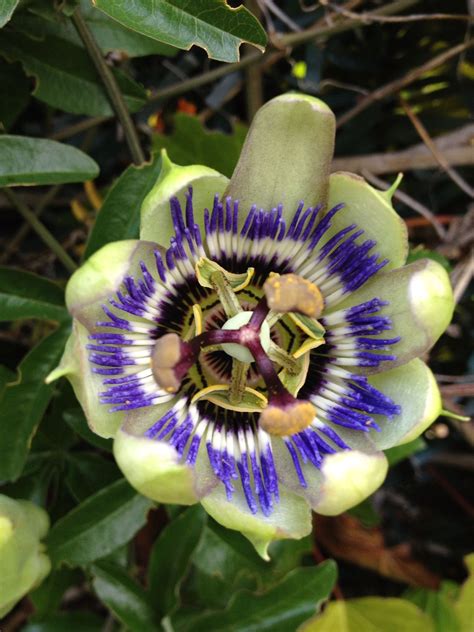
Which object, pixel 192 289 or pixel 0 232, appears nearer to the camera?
pixel 192 289

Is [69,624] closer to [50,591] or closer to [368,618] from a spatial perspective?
[50,591]

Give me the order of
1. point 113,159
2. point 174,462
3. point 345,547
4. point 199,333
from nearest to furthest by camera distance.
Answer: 1. point 174,462
2. point 199,333
3. point 113,159
4. point 345,547

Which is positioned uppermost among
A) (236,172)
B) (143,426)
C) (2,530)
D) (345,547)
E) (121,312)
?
(236,172)

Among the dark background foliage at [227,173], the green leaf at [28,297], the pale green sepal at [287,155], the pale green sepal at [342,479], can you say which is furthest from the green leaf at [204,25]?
the pale green sepal at [342,479]

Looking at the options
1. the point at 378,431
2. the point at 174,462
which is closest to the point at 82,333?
the point at 174,462

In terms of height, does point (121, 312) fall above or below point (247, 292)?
above

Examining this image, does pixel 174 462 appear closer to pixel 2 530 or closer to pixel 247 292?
pixel 2 530

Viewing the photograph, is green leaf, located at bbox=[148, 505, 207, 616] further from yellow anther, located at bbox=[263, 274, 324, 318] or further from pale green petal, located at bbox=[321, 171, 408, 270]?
pale green petal, located at bbox=[321, 171, 408, 270]

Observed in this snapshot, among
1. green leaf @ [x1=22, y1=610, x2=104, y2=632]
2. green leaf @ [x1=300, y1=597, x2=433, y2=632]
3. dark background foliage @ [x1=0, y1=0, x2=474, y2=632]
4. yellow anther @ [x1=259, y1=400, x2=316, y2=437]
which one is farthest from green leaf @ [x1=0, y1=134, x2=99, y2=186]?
green leaf @ [x1=300, y1=597, x2=433, y2=632]
